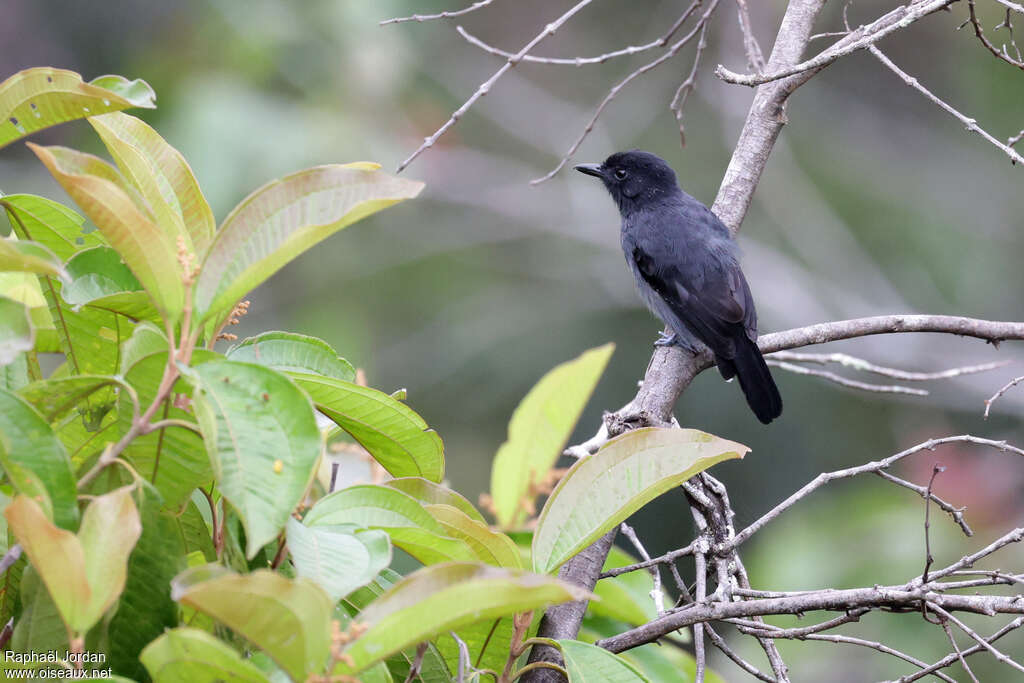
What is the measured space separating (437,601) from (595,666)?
46cm

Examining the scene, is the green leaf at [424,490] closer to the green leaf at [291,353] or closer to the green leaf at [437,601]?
the green leaf at [291,353]

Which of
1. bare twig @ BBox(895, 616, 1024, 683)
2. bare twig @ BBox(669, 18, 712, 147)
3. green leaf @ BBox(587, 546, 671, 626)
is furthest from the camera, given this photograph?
bare twig @ BBox(669, 18, 712, 147)

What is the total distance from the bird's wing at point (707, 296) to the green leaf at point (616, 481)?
230 cm

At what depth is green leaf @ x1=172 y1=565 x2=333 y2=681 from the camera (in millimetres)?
992

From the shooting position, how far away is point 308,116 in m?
6.70

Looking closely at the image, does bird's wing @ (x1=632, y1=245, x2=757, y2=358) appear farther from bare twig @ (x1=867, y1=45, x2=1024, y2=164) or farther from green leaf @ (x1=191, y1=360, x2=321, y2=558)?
green leaf @ (x1=191, y1=360, x2=321, y2=558)

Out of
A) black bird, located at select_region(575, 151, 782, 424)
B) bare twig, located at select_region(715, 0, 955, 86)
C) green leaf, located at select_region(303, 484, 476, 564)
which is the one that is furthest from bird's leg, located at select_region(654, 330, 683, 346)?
green leaf, located at select_region(303, 484, 476, 564)

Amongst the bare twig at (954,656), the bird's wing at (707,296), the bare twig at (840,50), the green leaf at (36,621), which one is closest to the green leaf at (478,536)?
the green leaf at (36,621)

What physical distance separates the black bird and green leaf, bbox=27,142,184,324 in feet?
8.07

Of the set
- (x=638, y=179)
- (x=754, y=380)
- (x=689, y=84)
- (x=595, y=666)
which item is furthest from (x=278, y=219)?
(x=638, y=179)

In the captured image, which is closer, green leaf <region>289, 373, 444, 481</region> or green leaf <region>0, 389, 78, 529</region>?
green leaf <region>0, 389, 78, 529</region>

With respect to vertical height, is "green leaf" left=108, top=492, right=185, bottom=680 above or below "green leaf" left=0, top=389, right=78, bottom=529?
below

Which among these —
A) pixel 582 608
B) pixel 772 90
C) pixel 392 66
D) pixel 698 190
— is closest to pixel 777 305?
pixel 698 190

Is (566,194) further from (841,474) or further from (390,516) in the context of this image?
(390,516)
